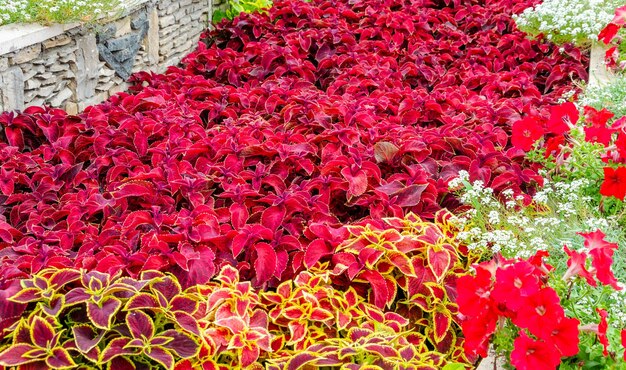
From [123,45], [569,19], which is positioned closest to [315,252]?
[123,45]

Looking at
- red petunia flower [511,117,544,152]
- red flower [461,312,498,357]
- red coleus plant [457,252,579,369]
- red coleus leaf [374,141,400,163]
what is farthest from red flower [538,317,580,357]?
red coleus leaf [374,141,400,163]

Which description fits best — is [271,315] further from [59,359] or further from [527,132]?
[527,132]

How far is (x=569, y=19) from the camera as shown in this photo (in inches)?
179

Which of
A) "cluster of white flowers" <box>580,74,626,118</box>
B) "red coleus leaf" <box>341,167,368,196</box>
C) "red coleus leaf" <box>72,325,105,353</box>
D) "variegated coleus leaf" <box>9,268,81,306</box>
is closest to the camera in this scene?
"red coleus leaf" <box>72,325,105,353</box>

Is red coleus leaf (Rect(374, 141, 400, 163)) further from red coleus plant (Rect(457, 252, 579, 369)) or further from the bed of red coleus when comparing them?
red coleus plant (Rect(457, 252, 579, 369))

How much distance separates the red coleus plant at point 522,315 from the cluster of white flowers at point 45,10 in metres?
2.42

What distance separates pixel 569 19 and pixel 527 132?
2288 millimetres

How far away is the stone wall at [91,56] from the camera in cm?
315

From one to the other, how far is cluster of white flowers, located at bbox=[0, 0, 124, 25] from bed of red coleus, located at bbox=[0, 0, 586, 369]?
1.42ft

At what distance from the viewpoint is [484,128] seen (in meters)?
3.25

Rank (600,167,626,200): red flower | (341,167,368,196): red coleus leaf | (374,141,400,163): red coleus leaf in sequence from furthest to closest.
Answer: (374,141,400,163): red coleus leaf, (341,167,368,196): red coleus leaf, (600,167,626,200): red flower

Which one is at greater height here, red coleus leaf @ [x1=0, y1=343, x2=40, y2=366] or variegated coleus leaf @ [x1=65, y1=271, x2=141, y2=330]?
variegated coleus leaf @ [x1=65, y1=271, x2=141, y2=330]

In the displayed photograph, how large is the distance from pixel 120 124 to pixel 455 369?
6.67 ft

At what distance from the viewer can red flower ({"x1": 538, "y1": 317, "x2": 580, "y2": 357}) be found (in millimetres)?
1550
